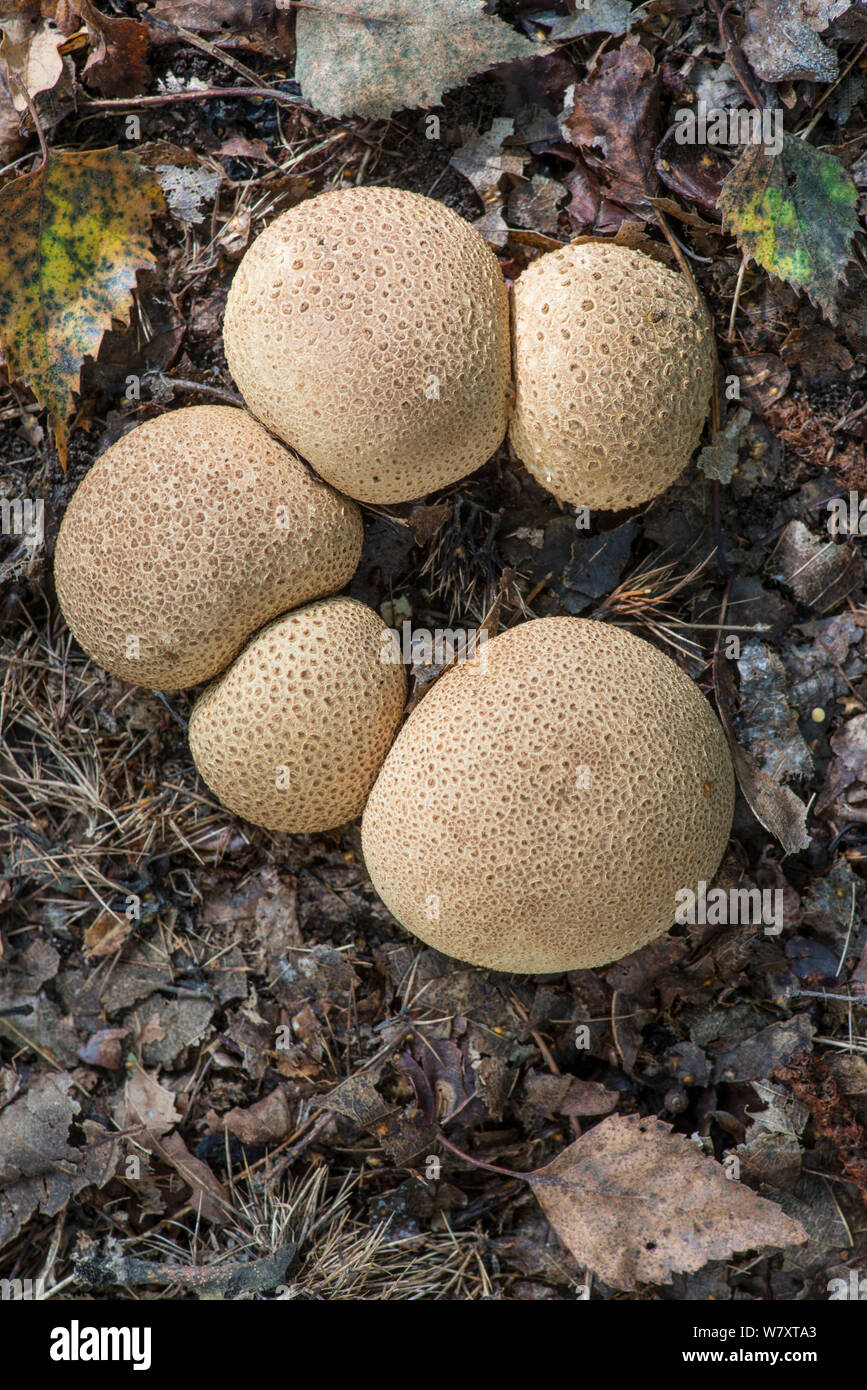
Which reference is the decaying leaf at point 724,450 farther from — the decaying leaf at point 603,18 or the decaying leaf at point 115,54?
the decaying leaf at point 115,54

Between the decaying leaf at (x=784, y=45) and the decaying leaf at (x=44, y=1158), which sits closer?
the decaying leaf at (x=784, y=45)

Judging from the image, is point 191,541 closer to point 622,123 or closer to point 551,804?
point 551,804

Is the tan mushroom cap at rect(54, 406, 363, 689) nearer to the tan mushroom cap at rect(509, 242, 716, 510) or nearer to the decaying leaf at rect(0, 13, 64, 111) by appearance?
the tan mushroom cap at rect(509, 242, 716, 510)

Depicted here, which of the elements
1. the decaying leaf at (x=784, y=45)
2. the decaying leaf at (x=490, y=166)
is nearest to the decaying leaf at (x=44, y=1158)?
the decaying leaf at (x=490, y=166)

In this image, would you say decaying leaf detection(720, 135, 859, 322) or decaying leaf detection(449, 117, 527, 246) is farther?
decaying leaf detection(449, 117, 527, 246)

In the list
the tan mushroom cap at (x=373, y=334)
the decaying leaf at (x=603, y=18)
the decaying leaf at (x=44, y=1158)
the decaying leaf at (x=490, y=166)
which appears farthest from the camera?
the decaying leaf at (x=44, y=1158)

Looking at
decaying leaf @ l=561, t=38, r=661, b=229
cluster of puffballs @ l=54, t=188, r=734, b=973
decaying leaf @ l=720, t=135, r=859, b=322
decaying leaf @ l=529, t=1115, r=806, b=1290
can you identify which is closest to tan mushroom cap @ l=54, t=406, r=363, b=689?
cluster of puffballs @ l=54, t=188, r=734, b=973

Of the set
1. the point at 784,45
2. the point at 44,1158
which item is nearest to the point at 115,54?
the point at 784,45

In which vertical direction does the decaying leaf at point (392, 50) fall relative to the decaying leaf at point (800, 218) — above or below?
above
